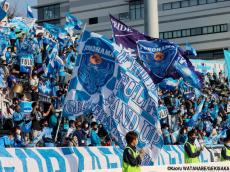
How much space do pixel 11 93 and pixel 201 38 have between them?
49647 millimetres

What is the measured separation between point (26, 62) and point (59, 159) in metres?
8.07

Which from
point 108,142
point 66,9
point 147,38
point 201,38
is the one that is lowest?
point 108,142

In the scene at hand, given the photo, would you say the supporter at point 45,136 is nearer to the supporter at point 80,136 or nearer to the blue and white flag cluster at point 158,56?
the supporter at point 80,136

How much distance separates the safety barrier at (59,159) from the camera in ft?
40.4

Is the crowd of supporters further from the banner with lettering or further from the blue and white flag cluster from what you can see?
the blue and white flag cluster

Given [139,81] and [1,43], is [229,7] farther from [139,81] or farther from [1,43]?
[139,81]

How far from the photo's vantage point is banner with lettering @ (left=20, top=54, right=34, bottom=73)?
20.6 m

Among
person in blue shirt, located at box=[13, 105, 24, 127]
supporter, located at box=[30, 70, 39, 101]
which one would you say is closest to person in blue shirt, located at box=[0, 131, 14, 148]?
person in blue shirt, located at box=[13, 105, 24, 127]

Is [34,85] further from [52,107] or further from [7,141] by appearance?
[7,141]

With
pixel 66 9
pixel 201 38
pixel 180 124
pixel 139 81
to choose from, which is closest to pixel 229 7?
pixel 201 38

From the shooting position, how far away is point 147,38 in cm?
1617

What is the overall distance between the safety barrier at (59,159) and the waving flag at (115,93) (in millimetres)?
1025

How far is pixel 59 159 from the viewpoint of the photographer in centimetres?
1334

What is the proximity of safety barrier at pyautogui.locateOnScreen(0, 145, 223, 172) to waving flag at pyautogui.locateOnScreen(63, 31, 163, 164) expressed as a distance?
3.36ft
